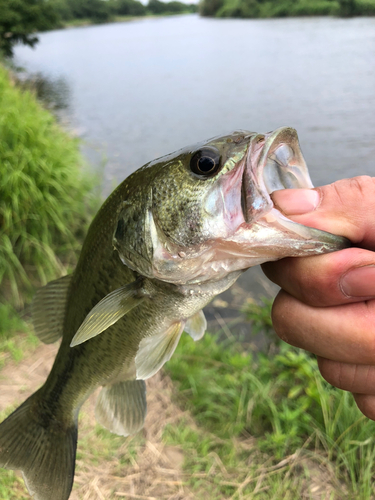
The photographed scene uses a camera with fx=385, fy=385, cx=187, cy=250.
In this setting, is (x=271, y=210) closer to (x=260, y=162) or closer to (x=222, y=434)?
(x=260, y=162)

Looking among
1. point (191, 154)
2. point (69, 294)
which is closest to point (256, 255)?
point (191, 154)

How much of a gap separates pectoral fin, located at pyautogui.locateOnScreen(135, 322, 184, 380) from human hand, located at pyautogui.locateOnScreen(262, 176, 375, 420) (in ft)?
1.71

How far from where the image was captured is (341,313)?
1411 mm

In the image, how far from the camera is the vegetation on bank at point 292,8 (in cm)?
3294

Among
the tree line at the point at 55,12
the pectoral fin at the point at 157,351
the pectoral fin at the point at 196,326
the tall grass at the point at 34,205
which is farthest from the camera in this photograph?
the tree line at the point at 55,12

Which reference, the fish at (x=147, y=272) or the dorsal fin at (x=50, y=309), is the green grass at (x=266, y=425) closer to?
the fish at (x=147, y=272)

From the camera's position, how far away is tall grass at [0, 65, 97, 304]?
15.2 ft

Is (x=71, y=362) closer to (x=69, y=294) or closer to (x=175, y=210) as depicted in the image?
(x=69, y=294)

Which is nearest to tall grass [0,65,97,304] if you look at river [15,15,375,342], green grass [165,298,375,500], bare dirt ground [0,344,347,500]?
bare dirt ground [0,344,347,500]

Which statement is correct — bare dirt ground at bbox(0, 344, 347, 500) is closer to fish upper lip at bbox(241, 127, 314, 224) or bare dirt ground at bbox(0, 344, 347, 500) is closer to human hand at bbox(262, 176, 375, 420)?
human hand at bbox(262, 176, 375, 420)

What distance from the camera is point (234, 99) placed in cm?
1408

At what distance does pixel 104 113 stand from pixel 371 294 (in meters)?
15.3

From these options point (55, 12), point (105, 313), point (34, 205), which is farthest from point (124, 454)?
point (55, 12)

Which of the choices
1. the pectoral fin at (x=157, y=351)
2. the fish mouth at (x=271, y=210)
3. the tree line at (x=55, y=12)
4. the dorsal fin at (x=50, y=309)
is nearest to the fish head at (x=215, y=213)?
the fish mouth at (x=271, y=210)
